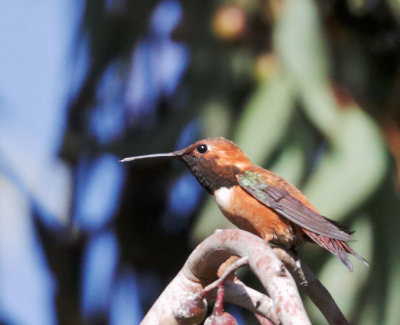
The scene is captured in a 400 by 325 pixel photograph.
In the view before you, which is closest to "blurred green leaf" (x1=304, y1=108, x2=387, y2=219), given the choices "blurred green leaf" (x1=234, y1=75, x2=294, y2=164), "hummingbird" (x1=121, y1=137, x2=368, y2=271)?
"blurred green leaf" (x1=234, y1=75, x2=294, y2=164)

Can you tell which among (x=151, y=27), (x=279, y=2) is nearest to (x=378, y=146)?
(x=279, y=2)

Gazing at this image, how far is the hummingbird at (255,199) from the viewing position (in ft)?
6.16

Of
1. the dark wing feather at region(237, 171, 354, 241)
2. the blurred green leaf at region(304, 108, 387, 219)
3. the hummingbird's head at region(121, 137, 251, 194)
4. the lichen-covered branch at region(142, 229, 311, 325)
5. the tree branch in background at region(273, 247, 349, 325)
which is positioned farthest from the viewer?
the blurred green leaf at region(304, 108, 387, 219)

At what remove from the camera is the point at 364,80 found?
3508 mm

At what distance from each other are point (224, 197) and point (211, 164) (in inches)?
4.3

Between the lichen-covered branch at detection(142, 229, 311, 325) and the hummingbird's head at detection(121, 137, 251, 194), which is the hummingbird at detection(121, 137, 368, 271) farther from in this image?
the lichen-covered branch at detection(142, 229, 311, 325)

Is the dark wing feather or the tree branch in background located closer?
the tree branch in background

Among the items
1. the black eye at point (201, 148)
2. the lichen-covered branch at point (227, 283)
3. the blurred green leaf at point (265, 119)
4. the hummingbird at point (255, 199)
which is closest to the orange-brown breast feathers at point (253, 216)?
the hummingbird at point (255, 199)

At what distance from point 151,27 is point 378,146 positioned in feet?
4.99

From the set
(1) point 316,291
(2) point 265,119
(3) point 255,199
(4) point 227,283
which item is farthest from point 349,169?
(4) point 227,283

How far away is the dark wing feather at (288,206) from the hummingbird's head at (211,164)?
33mm

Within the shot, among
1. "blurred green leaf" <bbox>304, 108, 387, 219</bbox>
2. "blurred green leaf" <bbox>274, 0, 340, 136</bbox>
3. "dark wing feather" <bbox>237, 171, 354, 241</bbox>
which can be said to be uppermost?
"blurred green leaf" <bbox>274, 0, 340, 136</bbox>

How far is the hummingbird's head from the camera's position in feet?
6.67

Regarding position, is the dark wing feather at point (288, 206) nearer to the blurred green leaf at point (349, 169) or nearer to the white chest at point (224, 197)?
the white chest at point (224, 197)
